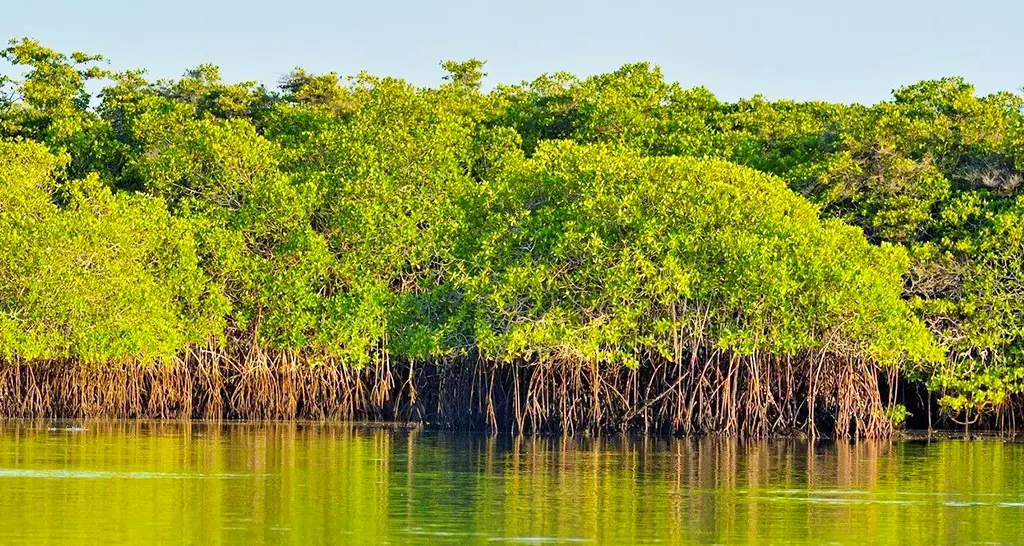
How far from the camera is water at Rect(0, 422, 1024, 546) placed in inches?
606

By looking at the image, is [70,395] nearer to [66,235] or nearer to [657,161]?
[66,235]

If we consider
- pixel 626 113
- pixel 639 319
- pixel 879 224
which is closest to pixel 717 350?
pixel 639 319

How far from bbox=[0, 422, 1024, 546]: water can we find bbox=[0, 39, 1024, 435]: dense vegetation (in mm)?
1998

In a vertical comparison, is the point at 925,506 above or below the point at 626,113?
below

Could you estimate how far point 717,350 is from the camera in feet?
96.3

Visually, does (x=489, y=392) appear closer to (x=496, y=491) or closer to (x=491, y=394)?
(x=491, y=394)

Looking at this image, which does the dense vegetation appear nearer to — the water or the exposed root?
the exposed root

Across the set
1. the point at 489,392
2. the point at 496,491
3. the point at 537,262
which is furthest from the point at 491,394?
the point at 496,491

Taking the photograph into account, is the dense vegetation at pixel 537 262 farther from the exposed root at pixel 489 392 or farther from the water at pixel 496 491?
the water at pixel 496 491

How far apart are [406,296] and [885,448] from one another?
883 cm

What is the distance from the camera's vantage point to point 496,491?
18969mm

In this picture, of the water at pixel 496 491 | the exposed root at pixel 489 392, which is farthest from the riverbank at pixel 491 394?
the water at pixel 496 491

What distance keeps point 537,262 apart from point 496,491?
36.1 ft

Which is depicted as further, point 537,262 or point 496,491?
point 537,262
